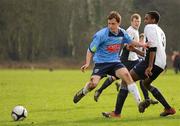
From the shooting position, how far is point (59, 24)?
68.8 meters

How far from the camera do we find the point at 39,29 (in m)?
66.5

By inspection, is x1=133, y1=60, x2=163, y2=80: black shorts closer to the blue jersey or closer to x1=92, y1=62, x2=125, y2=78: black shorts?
x1=92, y1=62, x2=125, y2=78: black shorts

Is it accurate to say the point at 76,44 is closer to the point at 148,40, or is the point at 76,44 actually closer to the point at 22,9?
the point at 22,9

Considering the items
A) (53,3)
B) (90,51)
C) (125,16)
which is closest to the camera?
(90,51)

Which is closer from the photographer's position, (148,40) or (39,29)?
(148,40)

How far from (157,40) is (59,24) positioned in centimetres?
5782

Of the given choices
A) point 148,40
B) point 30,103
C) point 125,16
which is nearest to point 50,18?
point 125,16

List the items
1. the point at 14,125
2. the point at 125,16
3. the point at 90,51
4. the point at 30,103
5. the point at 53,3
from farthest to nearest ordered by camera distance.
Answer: the point at 53,3, the point at 125,16, the point at 30,103, the point at 90,51, the point at 14,125

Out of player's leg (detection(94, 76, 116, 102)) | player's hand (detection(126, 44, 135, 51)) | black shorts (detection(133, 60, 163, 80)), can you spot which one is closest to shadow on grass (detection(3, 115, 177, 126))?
black shorts (detection(133, 60, 163, 80))

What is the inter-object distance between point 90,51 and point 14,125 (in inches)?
85.6

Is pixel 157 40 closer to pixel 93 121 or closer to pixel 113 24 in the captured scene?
pixel 113 24

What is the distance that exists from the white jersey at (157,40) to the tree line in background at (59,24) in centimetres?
5044

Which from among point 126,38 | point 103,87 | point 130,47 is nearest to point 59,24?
point 103,87

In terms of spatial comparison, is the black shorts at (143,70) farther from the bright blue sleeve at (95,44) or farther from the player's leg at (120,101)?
the bright blue sleeve at (95,44)
